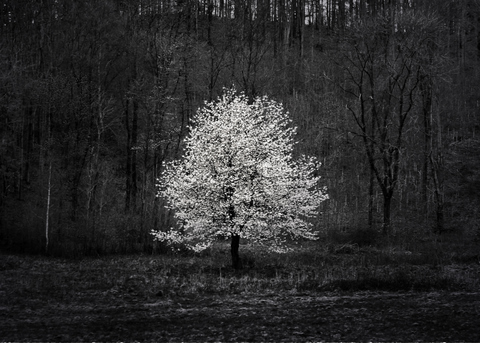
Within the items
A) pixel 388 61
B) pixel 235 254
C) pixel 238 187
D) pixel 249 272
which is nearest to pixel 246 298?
pixel 249 272

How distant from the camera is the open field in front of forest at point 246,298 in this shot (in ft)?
34.2

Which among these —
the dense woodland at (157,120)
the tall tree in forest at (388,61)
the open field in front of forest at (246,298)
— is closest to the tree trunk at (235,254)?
the open field in front of forest at (246,298)

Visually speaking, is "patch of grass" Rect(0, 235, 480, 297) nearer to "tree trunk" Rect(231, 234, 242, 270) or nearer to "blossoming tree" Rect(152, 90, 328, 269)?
"tree trunk" Rect(231, 234, 242, 270)

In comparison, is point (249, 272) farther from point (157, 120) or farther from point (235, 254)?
point (157, 120)

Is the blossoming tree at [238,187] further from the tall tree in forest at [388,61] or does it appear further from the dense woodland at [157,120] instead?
the tall tree in forest at [388,61]

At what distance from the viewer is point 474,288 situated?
15.5 meters

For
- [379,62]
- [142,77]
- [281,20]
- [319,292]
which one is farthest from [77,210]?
[281,20]

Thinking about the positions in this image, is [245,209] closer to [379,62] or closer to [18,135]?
[379,62]

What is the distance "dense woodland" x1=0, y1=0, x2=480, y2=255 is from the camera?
26844mm

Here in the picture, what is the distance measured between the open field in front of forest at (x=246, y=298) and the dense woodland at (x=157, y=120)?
16.8ft

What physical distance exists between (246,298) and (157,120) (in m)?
18.8

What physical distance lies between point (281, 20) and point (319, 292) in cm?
5766

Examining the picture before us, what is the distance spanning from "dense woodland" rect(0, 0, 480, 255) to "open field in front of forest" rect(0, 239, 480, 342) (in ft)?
16.8

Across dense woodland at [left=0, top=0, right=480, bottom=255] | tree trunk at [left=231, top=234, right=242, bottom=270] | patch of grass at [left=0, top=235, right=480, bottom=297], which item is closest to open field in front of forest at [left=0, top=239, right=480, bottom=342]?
patch of grass at [left=0, top=235, right=480, bottom=297]
